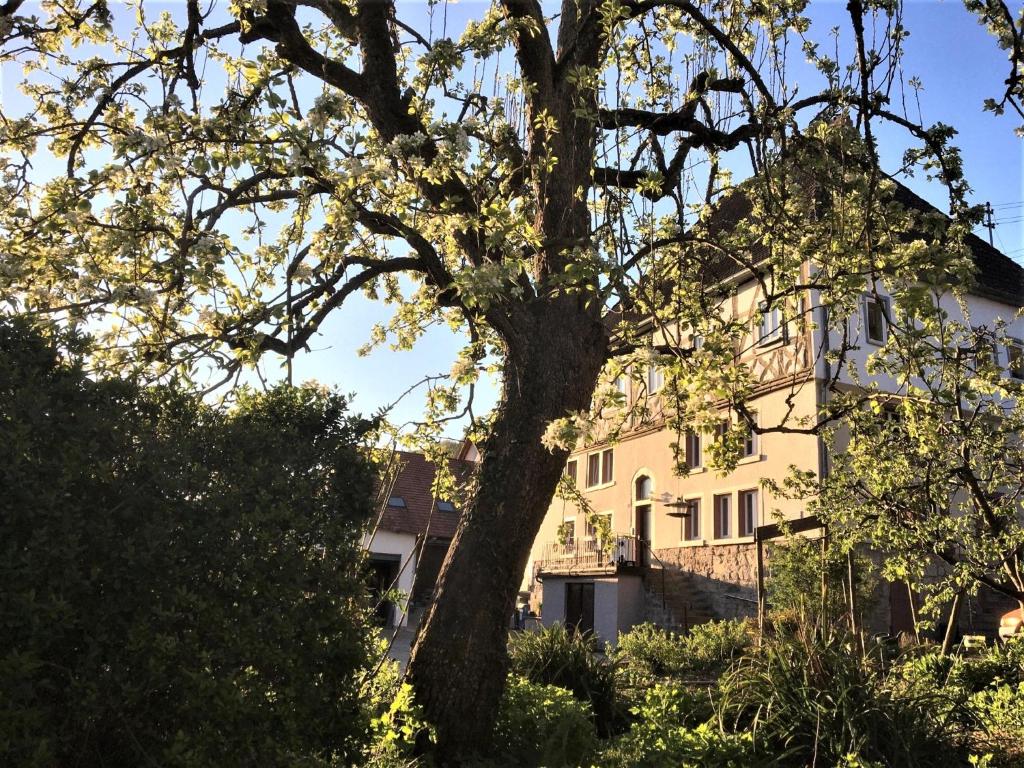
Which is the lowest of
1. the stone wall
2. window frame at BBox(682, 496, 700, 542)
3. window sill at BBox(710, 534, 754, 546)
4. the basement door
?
the basement door

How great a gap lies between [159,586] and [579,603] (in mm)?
24032

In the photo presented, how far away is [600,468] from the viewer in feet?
94.6

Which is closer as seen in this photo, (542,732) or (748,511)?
(542,732)

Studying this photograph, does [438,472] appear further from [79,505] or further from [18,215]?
[79,505]

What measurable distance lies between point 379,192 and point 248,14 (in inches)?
63.3

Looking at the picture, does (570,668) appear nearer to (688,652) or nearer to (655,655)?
(655,655)

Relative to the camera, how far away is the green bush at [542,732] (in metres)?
5.20

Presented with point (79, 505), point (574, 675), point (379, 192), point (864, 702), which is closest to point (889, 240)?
point (864, 702)

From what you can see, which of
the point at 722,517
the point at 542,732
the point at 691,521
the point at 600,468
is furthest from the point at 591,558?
the point at 542,732

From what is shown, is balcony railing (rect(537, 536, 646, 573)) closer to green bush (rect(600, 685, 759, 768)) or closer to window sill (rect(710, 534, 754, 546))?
window sill (rect(710, 534, 754, 546))

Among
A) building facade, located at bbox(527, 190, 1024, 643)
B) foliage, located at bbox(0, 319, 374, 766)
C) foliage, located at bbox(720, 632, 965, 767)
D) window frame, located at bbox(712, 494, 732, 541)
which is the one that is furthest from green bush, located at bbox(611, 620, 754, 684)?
foliage, located at bbox(0, 319, 374, 766)

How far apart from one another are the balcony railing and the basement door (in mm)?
644

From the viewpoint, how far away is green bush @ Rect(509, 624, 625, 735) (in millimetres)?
7527

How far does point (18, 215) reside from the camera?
4.98 m
